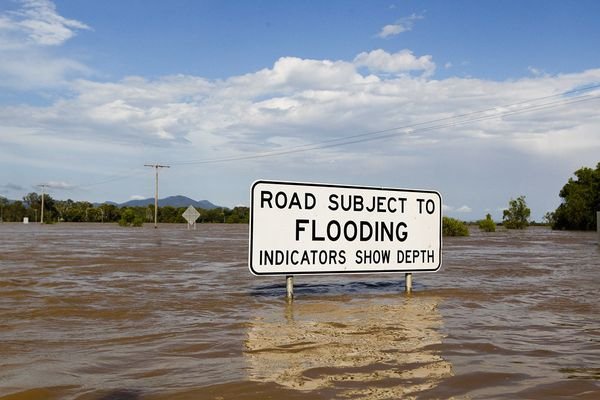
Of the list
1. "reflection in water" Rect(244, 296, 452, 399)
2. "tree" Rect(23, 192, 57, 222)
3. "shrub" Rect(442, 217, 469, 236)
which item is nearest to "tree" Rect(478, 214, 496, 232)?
"shrub" Rect(442, 217, 469, 236)

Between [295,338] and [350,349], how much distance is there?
0.70 meters

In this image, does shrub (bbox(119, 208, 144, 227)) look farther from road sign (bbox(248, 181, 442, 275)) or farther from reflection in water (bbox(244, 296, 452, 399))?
reflection in water (bbox(244, 296, 452, 399))

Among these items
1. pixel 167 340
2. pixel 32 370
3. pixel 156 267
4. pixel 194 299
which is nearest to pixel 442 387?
pixel 167 340

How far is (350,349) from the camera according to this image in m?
5.04

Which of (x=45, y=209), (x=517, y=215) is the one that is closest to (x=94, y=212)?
(x=45, y=209)

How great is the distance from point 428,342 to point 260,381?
6.56 ft

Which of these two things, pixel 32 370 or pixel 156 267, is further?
pixel 156 267

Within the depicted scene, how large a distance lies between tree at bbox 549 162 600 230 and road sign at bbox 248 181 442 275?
54.3 meters

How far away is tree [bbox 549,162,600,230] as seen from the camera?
58.0m

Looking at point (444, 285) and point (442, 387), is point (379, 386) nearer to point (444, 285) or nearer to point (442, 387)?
point (442, 387)

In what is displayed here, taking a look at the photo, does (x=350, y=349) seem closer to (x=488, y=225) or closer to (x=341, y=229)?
(x=341, y=229)

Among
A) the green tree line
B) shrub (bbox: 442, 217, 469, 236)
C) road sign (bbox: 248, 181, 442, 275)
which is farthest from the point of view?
the green tree line

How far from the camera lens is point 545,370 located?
4379mm

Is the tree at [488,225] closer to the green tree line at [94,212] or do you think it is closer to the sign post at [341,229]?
the sign post at [341,229]
